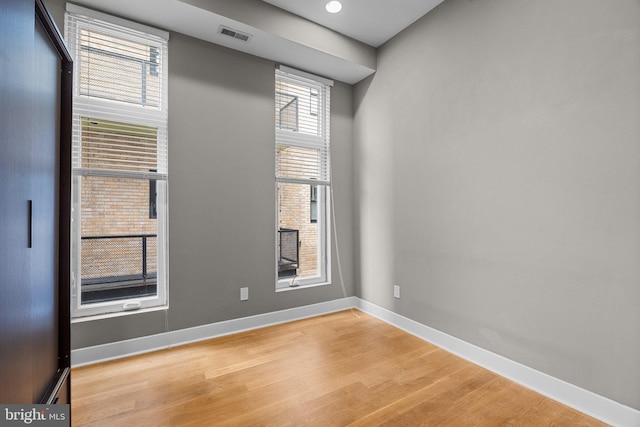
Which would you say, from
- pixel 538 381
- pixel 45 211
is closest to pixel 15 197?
pixel 45 211

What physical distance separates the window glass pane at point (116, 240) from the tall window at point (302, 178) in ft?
3.80

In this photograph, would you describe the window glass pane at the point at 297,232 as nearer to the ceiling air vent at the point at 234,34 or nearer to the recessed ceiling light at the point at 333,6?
the ceiling air vent at the point at 234,34

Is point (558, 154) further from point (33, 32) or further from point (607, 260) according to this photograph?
point (33, 32)

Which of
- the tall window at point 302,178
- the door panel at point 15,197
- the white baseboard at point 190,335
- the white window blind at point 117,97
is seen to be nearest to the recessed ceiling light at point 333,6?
the tall window at point 302,178

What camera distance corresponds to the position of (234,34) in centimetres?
258

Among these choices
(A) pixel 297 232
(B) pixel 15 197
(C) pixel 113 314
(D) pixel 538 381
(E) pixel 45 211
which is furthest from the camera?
(A) pixel 297 232

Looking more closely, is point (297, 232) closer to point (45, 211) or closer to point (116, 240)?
point (116, 240)

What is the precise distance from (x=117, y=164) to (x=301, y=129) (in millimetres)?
1731

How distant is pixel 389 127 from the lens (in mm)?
3047

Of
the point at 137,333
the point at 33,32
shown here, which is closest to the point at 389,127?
the point at 33,32

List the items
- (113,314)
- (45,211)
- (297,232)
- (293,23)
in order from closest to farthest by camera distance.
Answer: (45,211) → (113,314) → (293,23) → (297,232)

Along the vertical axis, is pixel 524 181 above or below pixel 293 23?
below

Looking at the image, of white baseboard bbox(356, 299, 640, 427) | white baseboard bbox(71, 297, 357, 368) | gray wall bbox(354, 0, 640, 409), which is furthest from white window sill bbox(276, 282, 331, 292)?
white baseboard bbox(356, 299, 640, 427)

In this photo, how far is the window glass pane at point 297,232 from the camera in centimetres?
316
